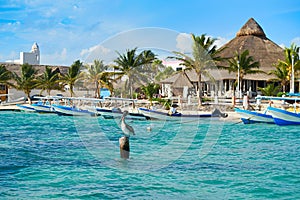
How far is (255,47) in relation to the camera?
4494cm

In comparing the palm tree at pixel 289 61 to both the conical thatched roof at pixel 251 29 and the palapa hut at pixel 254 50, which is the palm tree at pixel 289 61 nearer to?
the palapa hut at pixel 254 50

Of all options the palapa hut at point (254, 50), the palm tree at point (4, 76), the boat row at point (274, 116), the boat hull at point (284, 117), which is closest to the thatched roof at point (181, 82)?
the palapa hut at point (254, 50)

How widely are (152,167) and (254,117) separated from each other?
13.4m

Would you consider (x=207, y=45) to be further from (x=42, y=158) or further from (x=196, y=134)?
(x=42, y=158)

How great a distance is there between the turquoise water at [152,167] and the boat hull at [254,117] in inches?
169

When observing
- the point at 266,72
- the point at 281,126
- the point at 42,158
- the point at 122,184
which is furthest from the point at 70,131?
the point at 266,72

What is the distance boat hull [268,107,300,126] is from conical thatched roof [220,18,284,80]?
56.1ft

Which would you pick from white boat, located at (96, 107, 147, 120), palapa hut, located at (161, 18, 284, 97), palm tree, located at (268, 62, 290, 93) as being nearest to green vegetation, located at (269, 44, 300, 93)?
palm tree, located at (268, 62, 290, 93)

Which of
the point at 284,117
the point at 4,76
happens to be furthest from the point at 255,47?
the point at 4,76

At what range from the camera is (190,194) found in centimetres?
915

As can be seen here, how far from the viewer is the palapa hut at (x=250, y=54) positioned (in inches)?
1572

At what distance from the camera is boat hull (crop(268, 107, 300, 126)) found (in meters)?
22.5

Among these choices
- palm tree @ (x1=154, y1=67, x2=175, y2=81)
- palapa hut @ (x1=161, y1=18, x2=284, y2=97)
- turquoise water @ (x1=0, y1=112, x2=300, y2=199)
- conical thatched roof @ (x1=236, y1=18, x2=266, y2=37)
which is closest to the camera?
turquoise water @ (x1=0, y1=112, x2=300, y2=199)

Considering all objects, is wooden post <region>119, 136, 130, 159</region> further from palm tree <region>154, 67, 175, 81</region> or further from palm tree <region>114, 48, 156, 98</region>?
palm tree <region>154, 67, 175, 81</region>
